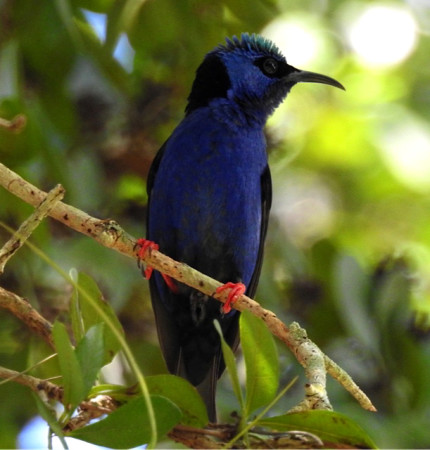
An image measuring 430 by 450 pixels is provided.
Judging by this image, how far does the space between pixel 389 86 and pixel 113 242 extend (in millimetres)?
4326

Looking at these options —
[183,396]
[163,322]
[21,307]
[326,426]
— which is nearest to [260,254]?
[163,322]

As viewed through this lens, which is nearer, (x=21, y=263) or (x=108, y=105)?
(x=21, y=263)

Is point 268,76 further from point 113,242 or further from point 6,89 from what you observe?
point 113,242

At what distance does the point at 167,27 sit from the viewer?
437 centimetres

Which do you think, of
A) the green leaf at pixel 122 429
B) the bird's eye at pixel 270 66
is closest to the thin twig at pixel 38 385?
the green leaf at pixel 122 429

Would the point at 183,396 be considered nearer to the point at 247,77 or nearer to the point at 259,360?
the point at 259,360

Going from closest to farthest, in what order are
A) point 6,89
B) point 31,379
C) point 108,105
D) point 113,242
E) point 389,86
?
point 31,379, point 113,242, point 6,89, point 108,105, point 389,86

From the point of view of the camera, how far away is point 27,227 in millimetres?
2389

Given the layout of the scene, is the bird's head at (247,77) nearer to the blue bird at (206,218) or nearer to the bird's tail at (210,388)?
the blue bird at (206,218)

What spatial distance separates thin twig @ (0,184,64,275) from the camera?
2.37 metres

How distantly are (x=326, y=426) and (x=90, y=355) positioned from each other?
613 mm

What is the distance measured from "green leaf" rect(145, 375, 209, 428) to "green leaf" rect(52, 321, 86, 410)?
26 centimetres

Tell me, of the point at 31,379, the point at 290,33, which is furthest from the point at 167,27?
the point at 31,379

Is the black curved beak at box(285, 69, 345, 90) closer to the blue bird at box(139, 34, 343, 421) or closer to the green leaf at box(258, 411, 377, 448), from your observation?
the blue bird at box(139, 34, 343, 421)
